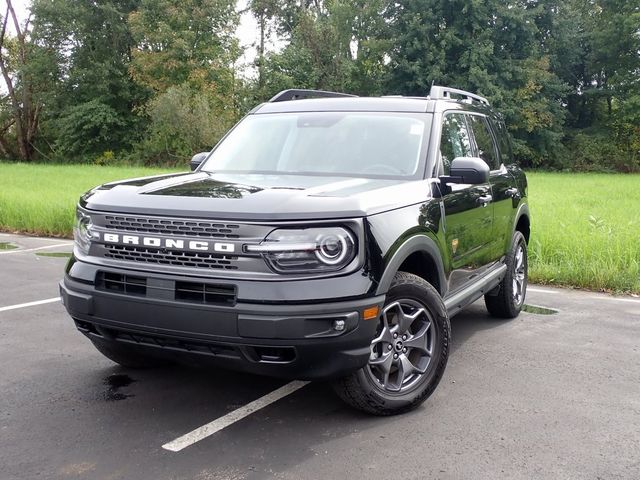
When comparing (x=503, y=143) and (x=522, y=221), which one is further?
(x=522, y=221)

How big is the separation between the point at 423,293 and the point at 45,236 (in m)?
10.4

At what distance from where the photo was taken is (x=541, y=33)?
158ft

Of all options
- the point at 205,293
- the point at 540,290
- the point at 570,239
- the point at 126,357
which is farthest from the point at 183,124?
the point at 205,293

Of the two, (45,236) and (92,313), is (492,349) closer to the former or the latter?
(92,313)

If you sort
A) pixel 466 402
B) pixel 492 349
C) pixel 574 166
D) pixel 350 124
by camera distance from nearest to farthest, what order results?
pixel 466 402 → pixel 350 124 → pixel 492 349 → pixel 574 166

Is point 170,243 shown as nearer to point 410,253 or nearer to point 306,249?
point 306,249

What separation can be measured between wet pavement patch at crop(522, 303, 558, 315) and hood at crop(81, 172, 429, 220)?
3.06 m

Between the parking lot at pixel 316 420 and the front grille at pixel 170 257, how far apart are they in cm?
95

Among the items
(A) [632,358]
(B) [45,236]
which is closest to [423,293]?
(A) [632,358]

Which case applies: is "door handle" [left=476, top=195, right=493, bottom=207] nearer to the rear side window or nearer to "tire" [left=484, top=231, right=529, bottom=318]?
the rear side window

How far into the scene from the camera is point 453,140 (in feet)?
16.2

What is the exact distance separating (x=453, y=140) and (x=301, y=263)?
2.19m

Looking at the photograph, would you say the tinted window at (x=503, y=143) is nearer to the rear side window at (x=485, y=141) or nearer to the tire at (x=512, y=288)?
the rear side window at (x=485, y=141)

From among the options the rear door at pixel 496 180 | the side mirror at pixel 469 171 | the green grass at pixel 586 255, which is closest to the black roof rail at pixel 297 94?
the rear door at pixel 496 180
